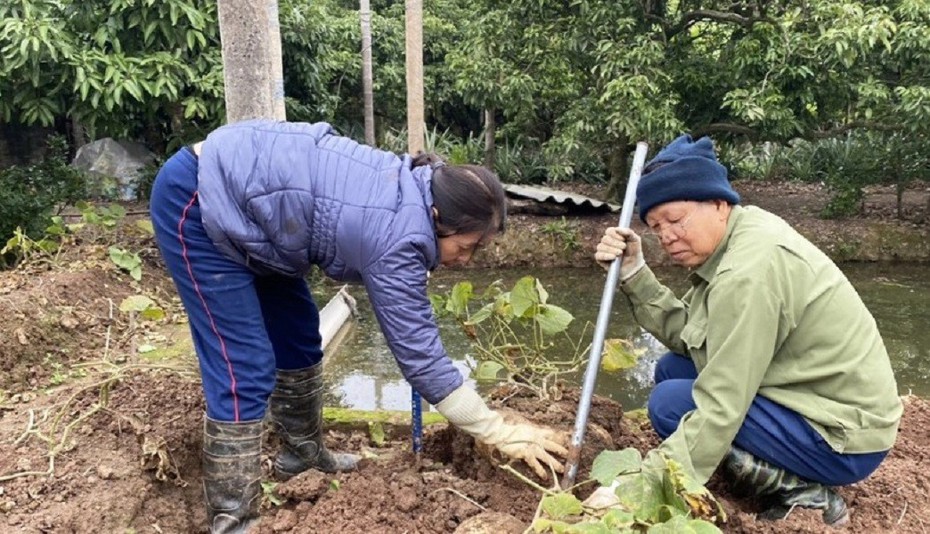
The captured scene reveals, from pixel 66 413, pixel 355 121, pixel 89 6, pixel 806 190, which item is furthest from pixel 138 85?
pixel 806 190

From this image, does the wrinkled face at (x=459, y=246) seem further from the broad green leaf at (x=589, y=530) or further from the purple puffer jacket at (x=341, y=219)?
the broad green leaf at (x=589, y=530)

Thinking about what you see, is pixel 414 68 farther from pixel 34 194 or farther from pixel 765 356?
pixel 765 356

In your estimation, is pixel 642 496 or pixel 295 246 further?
pixel 295 246

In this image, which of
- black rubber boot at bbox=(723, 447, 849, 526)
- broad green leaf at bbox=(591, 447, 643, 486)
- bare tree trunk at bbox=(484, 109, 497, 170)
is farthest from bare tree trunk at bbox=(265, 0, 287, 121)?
bare tree trunk at bbox=(484, 109, 497, 170)

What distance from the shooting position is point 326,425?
3207mm

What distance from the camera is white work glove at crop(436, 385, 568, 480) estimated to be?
207 centimetres

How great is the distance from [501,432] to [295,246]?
0.76 meters

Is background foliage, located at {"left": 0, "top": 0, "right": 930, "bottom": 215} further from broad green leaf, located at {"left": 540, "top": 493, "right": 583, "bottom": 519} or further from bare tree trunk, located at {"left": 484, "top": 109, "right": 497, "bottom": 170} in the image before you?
broad green leaf, located at {"left": 540, "top": 493, "right": 583, "bottom": 519}

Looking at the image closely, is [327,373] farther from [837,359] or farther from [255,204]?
[837,359]

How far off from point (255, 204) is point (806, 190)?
32.4 ft

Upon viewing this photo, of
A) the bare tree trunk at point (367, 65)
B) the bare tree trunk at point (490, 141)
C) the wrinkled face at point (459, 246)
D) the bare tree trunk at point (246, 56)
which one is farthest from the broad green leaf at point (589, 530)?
the bare tree trunk at point (367, 65)

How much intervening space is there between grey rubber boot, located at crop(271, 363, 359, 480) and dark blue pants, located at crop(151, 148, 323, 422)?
36 cm

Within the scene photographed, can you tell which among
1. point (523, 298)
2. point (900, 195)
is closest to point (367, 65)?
point (900, 195)

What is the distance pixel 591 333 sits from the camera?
5602mm
